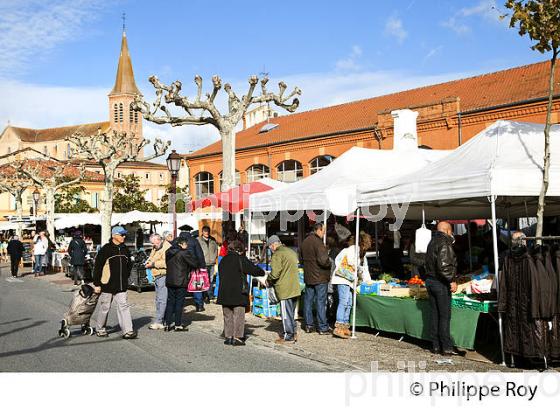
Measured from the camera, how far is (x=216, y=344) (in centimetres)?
1016

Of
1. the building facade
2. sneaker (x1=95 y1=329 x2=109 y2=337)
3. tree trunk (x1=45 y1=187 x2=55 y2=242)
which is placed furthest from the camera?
the building facade

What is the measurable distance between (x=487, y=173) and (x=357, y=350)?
3168 mm

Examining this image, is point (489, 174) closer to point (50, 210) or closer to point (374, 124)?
point (374, 124)

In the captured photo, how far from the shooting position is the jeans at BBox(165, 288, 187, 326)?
1131 centimetres

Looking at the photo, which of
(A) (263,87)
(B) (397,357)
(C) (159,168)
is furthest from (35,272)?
(C) (159,168)

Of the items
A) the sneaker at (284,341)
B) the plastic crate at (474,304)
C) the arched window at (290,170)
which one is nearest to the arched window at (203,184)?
the arched window at (290,170)

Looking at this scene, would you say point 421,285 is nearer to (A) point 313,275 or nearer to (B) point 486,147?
(A) point 313,275

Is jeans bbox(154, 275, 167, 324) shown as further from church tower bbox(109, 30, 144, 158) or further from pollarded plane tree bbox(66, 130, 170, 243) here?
church tower bbox(109, 30, 144, 158)

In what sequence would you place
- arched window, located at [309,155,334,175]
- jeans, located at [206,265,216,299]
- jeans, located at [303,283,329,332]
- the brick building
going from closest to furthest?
jeans, located at [303,283,329,332]
jeans, located at [206,265,216,299]
the brick building
arched window, located at [309,155,334,175]

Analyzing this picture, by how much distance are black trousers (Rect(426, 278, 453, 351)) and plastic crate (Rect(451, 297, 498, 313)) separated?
26 centimetres

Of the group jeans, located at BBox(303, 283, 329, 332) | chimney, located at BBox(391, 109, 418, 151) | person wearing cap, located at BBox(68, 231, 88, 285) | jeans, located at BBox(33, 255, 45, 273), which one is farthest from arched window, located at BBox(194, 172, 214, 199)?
jeans, located at BBox(303, 283, 329, 332)

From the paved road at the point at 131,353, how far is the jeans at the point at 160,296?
0.35m

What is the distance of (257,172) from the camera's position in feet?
155

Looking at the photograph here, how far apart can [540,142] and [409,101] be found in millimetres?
31049
